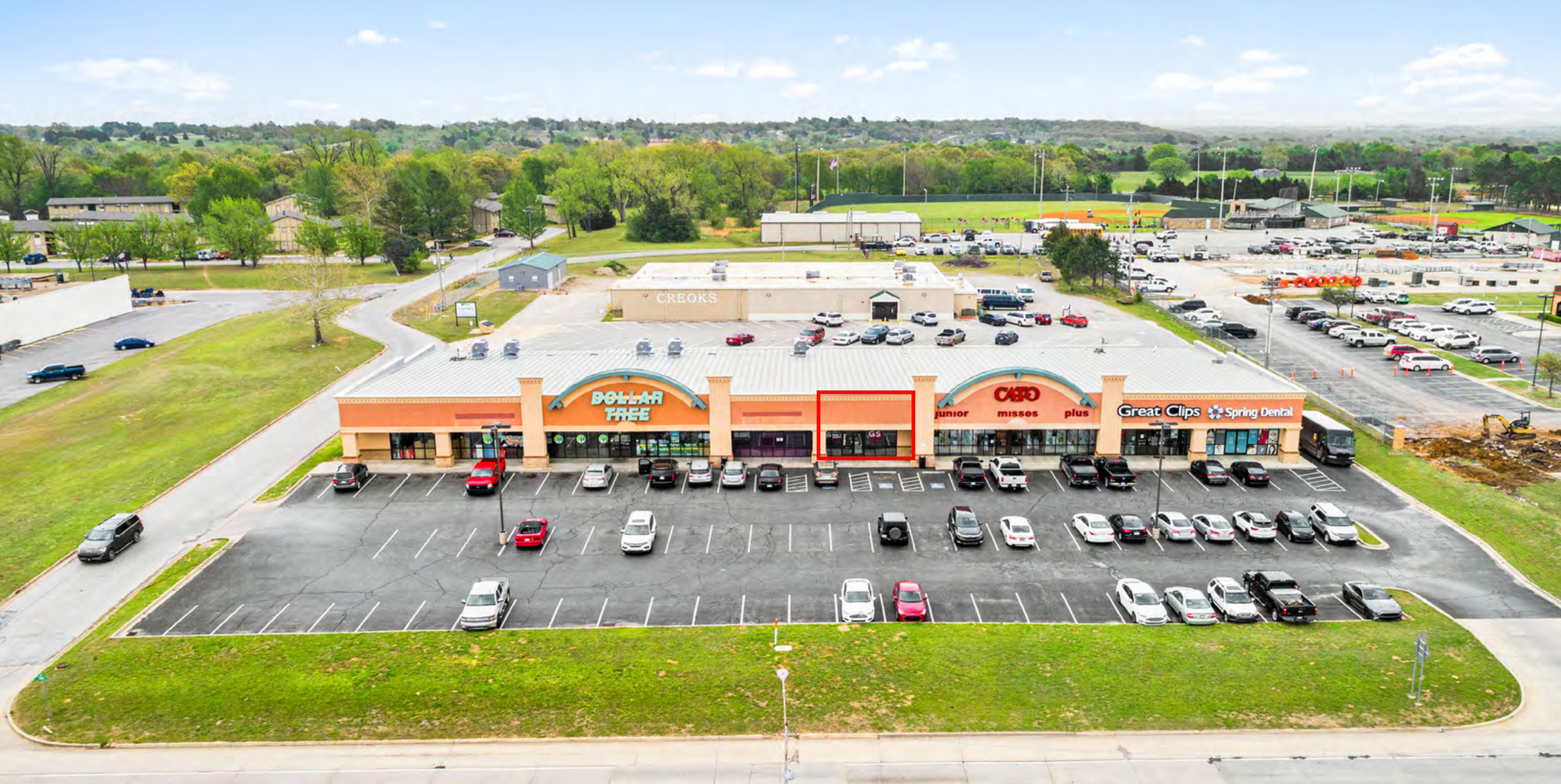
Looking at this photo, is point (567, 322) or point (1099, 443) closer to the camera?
point (1099, 443)

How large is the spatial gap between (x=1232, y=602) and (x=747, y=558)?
1924cm

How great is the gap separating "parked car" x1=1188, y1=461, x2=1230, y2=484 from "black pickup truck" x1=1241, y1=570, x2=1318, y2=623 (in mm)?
11773

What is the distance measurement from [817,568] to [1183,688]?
15465mm

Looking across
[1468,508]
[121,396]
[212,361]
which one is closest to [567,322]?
[212,361]

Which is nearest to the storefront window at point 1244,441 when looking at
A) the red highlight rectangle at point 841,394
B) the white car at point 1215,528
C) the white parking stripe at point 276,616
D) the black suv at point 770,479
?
the white car at point 1215,528

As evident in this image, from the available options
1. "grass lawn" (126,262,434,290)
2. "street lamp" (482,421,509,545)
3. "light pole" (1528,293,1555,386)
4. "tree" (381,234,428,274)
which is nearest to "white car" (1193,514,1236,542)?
"street lamp" (482,421,509,545)

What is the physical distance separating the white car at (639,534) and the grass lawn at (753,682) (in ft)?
24.2

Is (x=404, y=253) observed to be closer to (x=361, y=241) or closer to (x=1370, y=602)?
(x=361, y=241)

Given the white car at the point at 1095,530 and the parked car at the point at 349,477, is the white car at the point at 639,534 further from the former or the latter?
the white car at the point at 1095,530

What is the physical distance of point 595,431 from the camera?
2229 inches

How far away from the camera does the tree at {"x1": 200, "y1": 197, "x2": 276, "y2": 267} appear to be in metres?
135

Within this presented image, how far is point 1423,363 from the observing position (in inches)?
3002

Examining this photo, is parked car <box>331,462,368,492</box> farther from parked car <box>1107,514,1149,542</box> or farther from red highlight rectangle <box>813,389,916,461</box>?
parked car <box>1107,514,1149,542</box>

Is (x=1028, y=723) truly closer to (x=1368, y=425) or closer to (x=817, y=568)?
(x=817, y=568)
